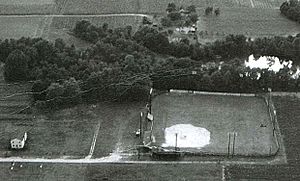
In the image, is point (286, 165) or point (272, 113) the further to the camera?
point (272, 113)

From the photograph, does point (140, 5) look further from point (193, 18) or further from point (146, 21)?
point (193, 18)

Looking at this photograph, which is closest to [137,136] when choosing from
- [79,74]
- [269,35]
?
[79,74]

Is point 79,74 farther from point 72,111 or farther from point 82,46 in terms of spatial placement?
point 82,46

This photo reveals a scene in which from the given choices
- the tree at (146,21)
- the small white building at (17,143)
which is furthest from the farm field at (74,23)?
the small white building at (17,143)

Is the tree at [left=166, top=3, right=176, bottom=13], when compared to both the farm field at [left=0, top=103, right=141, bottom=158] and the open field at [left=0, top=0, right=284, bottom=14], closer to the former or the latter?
the open field at [left=0, top=0, right=284, bottom=14]

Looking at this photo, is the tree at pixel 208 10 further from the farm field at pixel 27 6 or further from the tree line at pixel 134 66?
the farm field at pixel 27 6

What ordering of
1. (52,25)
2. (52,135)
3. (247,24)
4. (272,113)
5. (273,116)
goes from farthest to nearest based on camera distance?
(52,25) < (247,24) < (272,113) < (273,116) < (52,135)

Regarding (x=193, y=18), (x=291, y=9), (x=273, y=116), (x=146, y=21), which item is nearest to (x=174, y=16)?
(x=193, y=18)

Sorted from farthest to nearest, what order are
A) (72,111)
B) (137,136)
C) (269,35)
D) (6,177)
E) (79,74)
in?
(269,35) < (79,74) < (72,111) < (137,136) < (6,177)
